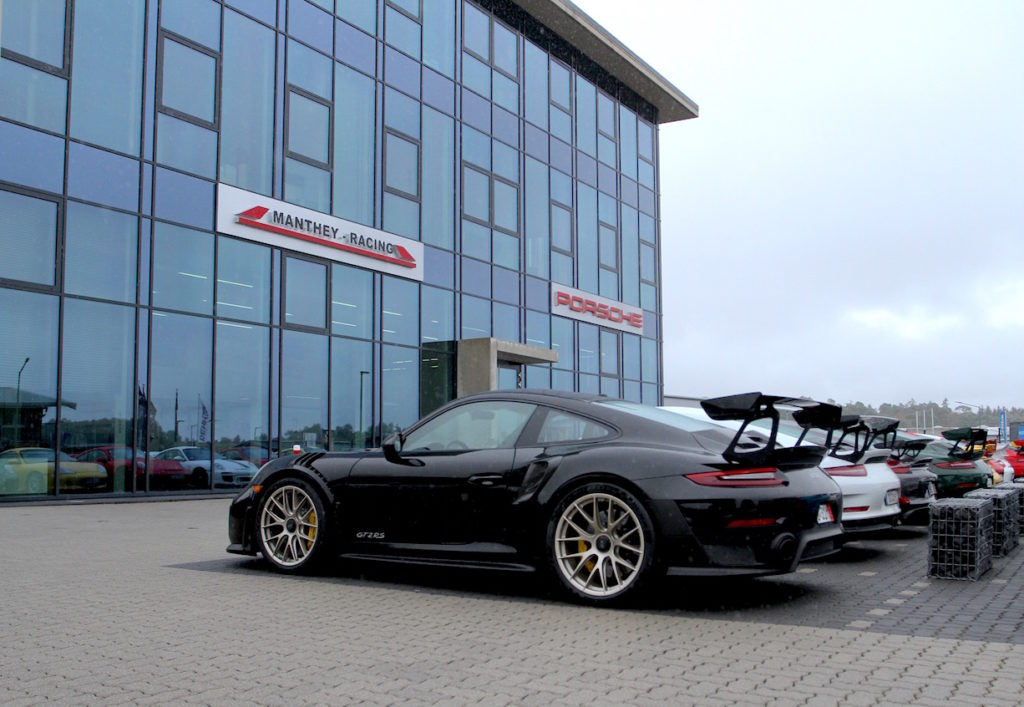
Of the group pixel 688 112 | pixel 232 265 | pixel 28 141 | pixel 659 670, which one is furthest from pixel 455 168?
pixel 659 670

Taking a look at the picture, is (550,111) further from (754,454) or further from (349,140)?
(754,454)

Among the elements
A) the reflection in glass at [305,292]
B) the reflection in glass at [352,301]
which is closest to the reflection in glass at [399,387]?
the reflection in glass at [352,301]

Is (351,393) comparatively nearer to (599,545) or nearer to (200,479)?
(200,479)

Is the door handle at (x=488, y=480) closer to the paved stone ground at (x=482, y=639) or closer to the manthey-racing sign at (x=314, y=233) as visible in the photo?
the paved stone ground at (x=482, y=639)

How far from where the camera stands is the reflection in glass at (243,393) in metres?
18.1

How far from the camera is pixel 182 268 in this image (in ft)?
57.6

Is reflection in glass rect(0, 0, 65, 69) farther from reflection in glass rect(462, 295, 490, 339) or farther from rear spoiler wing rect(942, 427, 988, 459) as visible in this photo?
rear spoiler wing rect(942, 427, 988, 459)

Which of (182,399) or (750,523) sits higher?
(182,399)

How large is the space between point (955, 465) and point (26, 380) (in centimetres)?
1371

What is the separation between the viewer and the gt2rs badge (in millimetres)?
6668

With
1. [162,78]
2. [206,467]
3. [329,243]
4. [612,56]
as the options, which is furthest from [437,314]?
[612,56]

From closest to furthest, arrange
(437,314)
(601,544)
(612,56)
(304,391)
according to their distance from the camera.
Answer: (601,544) < (304,391) < (437,314) < (612,56)

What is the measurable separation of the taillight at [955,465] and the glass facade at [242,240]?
40.4 feet

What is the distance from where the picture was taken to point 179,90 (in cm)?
1778
